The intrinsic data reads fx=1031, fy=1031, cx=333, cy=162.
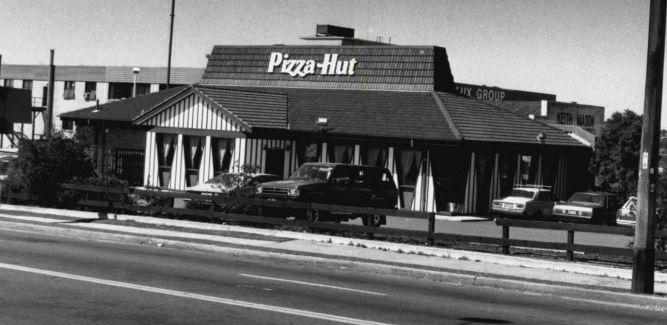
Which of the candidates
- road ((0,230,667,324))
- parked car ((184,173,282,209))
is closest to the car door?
parked car ((184,173,282,209))

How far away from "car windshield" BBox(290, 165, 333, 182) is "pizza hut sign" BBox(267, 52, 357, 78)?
1729cm

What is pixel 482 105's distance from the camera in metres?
46.7

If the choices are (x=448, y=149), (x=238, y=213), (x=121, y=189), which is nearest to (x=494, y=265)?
(x=238, y=213)

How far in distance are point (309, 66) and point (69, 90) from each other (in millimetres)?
39746

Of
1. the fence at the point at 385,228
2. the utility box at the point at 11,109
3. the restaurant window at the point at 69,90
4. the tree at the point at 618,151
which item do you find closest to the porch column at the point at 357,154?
the fence at the point at 385,228

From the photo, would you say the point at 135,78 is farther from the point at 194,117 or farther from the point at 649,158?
the point at 649,158

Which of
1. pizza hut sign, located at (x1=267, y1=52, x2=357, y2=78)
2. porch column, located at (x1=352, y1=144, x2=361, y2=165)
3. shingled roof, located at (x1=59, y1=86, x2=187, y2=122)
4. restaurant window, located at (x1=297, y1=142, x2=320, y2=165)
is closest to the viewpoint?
porch column, located at (x1=352, y1=144, x2=361, y2=165)

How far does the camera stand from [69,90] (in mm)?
84875

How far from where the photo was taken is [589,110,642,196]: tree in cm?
6000

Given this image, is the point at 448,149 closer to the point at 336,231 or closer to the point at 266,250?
the point at 336,231

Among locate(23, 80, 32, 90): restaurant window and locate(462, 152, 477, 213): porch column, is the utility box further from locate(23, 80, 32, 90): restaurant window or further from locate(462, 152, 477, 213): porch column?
locate(23, 80, 32, 90): restaurant window

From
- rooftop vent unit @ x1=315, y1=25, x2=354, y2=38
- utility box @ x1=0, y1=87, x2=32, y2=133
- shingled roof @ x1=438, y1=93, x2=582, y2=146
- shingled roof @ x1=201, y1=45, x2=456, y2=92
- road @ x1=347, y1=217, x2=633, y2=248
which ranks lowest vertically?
road @ x1=347, y1=217, x2=633, y2=248

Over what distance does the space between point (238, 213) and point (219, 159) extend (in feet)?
51.7

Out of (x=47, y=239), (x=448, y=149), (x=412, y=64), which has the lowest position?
(x=47, y=239)
